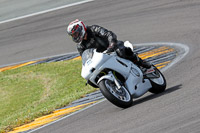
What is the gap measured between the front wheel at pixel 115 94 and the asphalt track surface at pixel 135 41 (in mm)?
135

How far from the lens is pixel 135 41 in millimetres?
14102

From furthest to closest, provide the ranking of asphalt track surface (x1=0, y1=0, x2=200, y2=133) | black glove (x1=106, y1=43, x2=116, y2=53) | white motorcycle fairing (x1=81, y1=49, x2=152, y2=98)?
1. black glove (x1=106, y1=43, x2=116, y2=53)
2. white motorcycle fairing (x1=81, y1=49, x2=152, y2=98)
3. asphalt track surface (x1=0, y1=0, x2=200, y2=133)

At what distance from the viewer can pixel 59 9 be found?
63.0 ft

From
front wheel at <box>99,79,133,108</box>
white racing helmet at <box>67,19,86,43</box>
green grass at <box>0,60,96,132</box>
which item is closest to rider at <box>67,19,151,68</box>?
white racing helmet at <box>67,19,86,43</box>

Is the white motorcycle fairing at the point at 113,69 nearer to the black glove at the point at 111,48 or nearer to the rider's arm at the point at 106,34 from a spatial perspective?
the black glove at the point at 111,48

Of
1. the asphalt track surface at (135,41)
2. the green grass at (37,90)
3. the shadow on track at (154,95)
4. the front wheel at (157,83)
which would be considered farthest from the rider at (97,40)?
the green grass at (37,90)

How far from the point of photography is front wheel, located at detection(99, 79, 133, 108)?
25.4 ft

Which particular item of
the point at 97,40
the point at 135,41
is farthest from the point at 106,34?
the point at 135,41

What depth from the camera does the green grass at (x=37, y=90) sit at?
1048 cm

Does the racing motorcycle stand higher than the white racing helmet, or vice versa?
the white racing helmet

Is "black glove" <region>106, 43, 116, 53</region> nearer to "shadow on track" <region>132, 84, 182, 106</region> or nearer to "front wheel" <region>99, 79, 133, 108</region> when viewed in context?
"front wheel" <region>99, 79, 133, 108</region>

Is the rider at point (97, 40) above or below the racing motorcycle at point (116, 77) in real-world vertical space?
above

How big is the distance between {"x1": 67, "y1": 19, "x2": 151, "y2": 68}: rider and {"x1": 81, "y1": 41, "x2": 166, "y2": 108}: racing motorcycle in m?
0.11

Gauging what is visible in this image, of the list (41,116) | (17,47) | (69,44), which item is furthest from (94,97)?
(17,47)
